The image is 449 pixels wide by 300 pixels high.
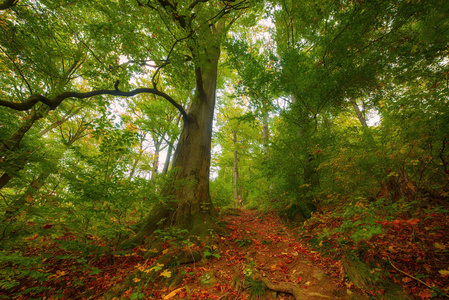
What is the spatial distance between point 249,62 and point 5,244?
6586 mm

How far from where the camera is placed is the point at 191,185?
393 centimetres

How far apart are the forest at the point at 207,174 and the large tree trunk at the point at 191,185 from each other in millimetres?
37

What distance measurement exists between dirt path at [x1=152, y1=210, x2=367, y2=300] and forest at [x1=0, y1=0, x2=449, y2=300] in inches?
1.0

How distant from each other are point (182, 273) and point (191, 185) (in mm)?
1793

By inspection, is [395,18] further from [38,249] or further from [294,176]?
[38,249]

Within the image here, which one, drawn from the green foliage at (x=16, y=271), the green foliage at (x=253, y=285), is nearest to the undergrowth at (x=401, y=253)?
the green foliage at (x=253, y=285)

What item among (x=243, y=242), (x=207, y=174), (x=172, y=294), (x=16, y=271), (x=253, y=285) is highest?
(x=207, y=174)

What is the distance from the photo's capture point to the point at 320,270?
2449mm

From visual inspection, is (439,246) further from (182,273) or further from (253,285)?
(182,273)

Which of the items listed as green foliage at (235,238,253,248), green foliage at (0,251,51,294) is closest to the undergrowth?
green foliage at (235,238,253,248)

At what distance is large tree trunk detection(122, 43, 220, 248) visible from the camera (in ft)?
12.0

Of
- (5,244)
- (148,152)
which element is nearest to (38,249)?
(5,244)

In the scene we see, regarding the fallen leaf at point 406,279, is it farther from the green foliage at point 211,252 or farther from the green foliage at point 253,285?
the green foliage at point 211,252

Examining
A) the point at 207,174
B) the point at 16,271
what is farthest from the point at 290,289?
the point at 16,271
